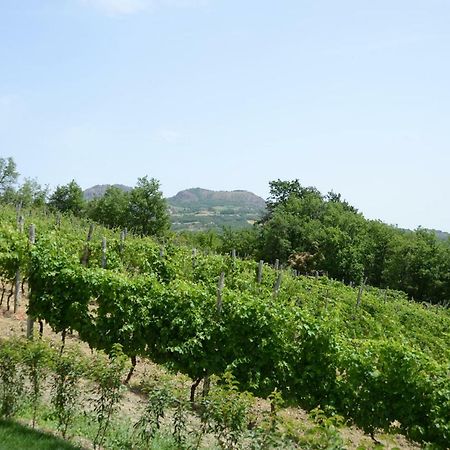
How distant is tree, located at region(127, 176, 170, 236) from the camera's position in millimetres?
57281

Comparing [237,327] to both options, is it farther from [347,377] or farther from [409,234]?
[409,234]

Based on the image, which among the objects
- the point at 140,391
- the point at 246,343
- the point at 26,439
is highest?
the point at 246,343

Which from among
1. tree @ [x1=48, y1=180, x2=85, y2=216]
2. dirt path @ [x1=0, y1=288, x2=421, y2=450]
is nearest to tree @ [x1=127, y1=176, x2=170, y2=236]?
tree @ [x1=48, y1=180, x2=85, y2=216]

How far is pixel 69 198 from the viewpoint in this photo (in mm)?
65562

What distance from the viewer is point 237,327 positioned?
984 centimetres

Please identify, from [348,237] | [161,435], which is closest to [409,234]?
[348,237]

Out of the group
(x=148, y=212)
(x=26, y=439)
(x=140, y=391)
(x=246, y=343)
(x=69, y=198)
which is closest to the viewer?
(x=26, y=439)

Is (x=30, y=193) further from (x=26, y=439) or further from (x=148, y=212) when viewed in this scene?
(x=26, y=439)

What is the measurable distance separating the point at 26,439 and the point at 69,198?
62.5 m

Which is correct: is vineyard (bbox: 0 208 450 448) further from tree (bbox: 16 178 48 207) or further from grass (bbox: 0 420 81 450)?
tree (bbox: 16 178 48 207)

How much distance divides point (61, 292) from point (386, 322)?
40.5 feet

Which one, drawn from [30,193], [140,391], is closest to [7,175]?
[30,193]

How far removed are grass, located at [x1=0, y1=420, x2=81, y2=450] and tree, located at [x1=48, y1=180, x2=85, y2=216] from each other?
6077 centimetres

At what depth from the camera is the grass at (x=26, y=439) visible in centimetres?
598
